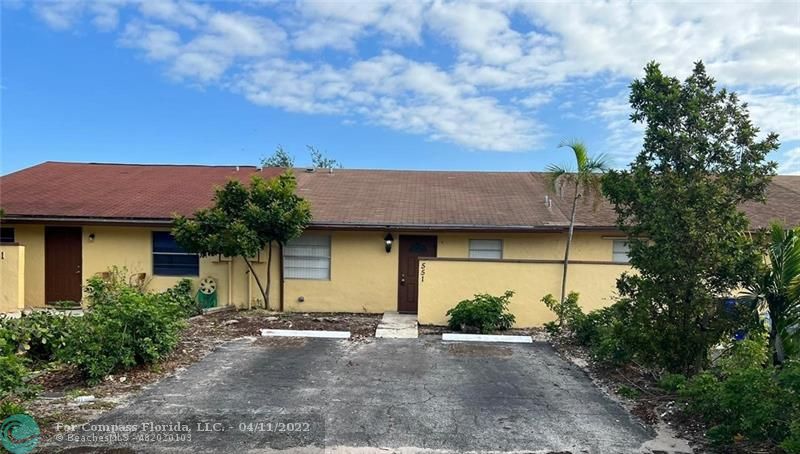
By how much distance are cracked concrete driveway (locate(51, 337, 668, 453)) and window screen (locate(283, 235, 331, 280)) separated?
443 centimetres

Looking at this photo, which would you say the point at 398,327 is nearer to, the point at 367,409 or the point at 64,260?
the point at 367,409

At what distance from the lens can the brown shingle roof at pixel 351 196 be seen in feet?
40.5

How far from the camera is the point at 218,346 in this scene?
8.48 m

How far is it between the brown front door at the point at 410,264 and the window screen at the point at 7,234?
386 inches

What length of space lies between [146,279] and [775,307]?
12635mm

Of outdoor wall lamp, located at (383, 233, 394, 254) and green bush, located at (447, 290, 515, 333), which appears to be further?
outdoor wall lamp, located at (383, 233, 394, 254)

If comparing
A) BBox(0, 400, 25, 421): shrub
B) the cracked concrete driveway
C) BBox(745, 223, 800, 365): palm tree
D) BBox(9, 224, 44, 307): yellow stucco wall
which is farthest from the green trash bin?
BBox(745, 223, 800, 365): palm tree

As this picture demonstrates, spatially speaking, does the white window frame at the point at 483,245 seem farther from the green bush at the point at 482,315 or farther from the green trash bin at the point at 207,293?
the green trash bin at the point at 207,293

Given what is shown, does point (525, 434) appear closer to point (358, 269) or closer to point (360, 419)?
point (360, 419)

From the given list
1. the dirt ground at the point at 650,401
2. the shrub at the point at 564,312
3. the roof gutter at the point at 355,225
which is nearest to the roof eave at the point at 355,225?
the roof gutter at the point at 355,225

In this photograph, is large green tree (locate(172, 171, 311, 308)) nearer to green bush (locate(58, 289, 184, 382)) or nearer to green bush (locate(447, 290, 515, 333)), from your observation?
green bush (locate(58, 289, 184, 382))

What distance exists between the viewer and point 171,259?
41.3ft

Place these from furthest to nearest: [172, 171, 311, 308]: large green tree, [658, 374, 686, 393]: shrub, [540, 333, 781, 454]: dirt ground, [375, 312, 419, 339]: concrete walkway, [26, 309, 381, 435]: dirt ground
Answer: [172, 171, 311, 308]: large green tree < [375, 312, 419, 339]: concrete walkway < [658, 374, 686, 393]: shrub < [26, 309, 381, 435]: dirt ground < [540, 333, 781, 454]: dirt ground

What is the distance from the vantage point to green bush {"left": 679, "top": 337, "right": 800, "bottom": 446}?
4.03 meters
